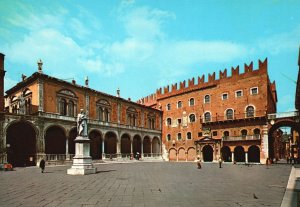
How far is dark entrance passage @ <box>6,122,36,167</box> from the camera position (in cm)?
2467

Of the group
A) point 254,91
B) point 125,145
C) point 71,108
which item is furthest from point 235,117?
point 71,108

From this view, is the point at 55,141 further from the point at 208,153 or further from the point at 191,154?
the point at 208,153

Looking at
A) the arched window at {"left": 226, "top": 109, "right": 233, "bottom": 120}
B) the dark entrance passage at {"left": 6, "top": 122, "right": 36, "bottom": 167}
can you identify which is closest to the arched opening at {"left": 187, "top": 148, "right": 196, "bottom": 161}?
the arched window at {"left": 226, "top": 109, "right": 233, "bottom": 120}

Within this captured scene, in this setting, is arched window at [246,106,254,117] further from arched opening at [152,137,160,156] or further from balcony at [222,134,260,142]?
arched opening at [152,137,160,156]

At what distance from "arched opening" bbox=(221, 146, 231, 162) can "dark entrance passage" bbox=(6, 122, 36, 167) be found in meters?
23.8

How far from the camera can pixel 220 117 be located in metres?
35.3

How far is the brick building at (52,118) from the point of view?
24.0 meters

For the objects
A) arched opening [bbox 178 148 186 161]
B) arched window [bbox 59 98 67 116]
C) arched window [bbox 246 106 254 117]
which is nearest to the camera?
arched window [bbox 59 98 67 116]

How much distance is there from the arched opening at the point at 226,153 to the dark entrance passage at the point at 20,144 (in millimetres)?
23843

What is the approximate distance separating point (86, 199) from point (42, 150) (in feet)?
61.5

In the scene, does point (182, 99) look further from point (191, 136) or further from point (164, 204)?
point (164, 204)

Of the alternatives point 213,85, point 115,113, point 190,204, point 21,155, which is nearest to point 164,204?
point 190,204

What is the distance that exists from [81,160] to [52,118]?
477 inches

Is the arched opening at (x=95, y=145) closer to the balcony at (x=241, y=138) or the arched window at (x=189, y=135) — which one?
the arched window at (x=189, y=135)
